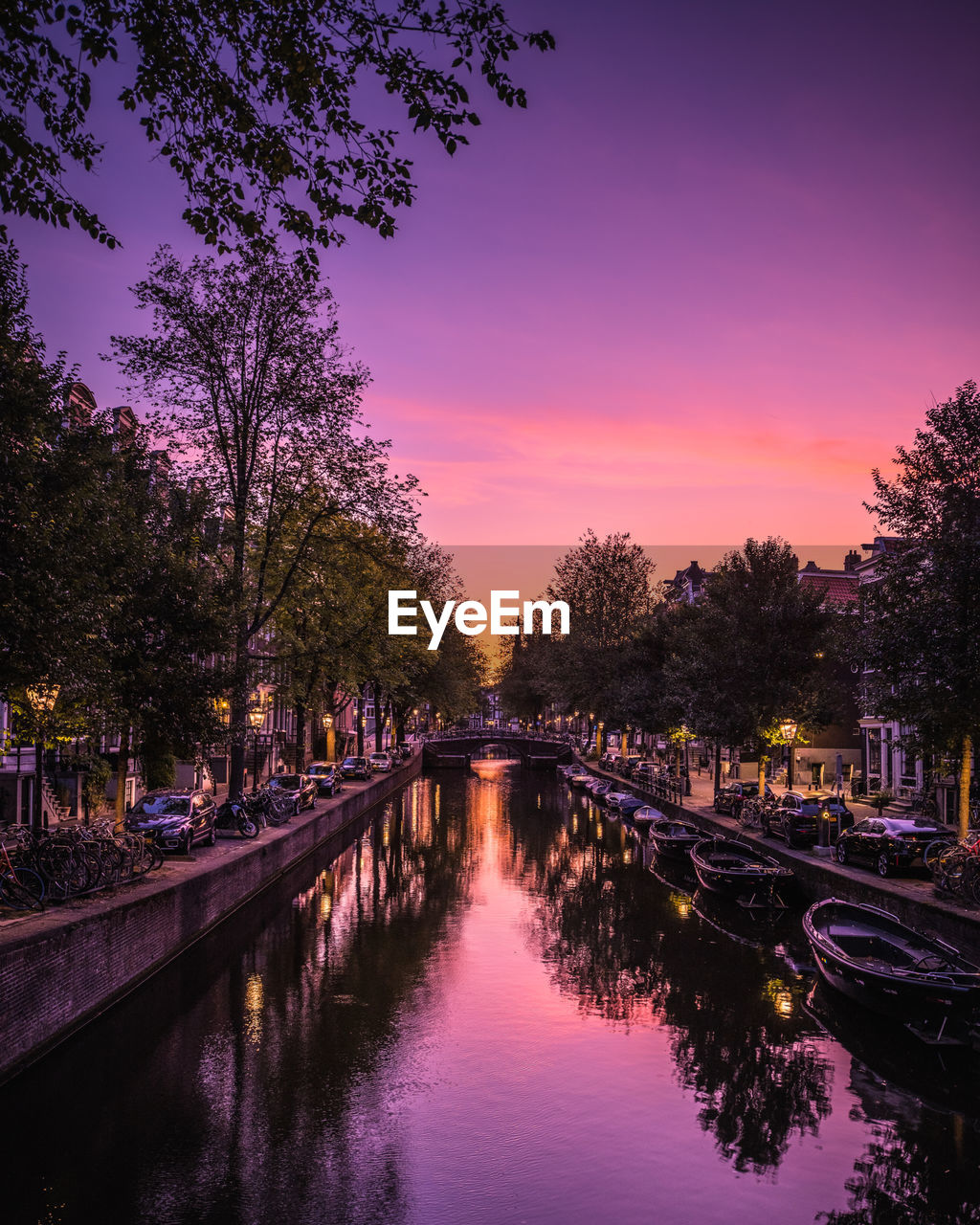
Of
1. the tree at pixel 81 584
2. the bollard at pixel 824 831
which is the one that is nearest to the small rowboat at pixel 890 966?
the bollard at pixel 824 831

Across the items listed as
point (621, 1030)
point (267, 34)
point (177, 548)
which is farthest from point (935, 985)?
point (177, 548)

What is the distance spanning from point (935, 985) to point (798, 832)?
15904 millimetres

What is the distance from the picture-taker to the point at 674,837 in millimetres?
37250

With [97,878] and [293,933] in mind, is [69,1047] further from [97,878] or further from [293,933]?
[293,933]

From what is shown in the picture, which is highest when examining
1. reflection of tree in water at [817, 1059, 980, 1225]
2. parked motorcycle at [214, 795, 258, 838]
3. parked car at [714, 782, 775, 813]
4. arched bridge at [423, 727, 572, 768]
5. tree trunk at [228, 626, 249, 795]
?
tree trunk at [228, 626, 249, 795]

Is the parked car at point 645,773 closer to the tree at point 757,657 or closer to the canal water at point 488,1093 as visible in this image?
the tree at point 757,657

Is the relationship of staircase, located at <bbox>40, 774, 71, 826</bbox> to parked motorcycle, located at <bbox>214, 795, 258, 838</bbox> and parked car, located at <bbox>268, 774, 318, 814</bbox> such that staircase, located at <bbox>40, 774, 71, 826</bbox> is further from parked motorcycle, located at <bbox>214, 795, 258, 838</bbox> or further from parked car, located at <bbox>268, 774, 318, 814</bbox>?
parked car, located at <bbox>268, 774, 318, 814</bbox>

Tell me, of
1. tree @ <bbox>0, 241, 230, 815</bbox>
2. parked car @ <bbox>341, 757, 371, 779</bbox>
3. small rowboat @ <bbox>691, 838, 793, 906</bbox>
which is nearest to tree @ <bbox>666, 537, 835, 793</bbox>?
small rowboat @ <bbox>691, 838, 793, 906</bbox>

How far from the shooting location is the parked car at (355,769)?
6344 centimetres

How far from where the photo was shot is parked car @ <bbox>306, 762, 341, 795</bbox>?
167 ft

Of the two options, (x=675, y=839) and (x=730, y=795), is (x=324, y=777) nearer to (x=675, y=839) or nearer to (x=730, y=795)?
(x=730, y=795)

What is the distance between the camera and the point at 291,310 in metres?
33.0

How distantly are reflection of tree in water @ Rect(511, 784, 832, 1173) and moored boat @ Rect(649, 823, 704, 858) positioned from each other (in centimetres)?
261

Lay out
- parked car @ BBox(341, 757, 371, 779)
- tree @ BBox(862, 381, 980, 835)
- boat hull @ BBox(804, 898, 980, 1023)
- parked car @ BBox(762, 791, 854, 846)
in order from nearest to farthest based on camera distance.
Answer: boat hull @ BBox(804, 898, 980, 1023) < tree @ BBox(862, 381, 980, 835) < parked car @ BBox(762, 791, 854, 846) < parked car @ BBox(341, 757, 371, 779)
